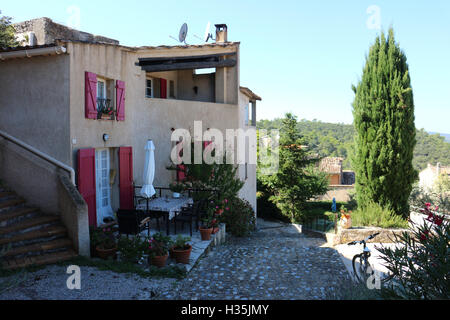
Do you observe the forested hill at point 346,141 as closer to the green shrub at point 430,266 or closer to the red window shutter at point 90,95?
the red window shutter at point 90,95

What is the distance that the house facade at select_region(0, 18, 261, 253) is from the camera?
7.90 meters

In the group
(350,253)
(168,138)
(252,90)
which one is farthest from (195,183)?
(252,90)

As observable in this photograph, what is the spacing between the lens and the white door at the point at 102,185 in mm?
9359

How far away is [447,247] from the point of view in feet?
11.4

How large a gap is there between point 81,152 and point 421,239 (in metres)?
7.45

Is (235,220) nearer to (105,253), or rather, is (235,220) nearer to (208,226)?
(208,226)

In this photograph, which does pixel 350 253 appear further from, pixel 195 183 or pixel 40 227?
pixel 40 227

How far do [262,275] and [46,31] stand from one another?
12767mm

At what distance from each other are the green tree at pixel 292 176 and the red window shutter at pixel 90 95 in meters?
14.0

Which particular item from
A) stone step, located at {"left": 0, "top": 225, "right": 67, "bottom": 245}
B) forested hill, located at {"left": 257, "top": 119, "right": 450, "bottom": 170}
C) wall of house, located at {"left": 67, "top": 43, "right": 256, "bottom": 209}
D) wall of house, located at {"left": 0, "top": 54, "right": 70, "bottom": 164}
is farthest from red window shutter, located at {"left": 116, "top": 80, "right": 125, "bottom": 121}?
forested hill, located at {"left": 257, "top": 119, "right": 450, "bottom": 170}

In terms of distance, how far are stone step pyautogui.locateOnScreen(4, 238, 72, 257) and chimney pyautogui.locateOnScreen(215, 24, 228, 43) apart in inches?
434

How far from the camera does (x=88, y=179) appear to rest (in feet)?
27.9

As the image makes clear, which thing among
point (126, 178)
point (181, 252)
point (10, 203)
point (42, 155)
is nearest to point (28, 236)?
point (10, 203)

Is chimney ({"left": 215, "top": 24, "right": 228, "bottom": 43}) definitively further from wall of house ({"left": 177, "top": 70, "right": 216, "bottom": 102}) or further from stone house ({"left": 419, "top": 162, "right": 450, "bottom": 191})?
stone house ({"left": 419, "top": 162, "right": 450, "bottom": 191})
